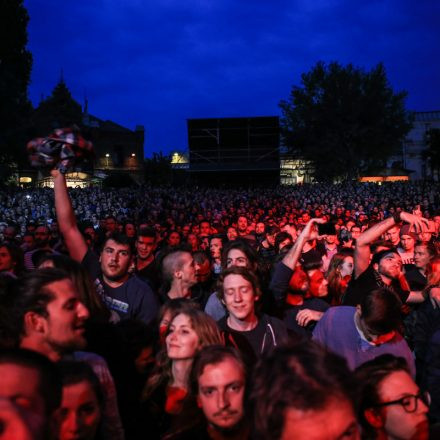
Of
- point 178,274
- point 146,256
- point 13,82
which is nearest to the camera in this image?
point 178,274

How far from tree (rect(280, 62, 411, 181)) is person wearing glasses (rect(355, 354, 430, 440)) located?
139ft

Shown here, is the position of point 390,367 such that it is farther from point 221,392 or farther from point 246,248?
point 246,248

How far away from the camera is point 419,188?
1161 inches

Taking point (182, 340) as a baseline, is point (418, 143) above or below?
above

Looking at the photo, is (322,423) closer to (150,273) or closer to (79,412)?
(79,412)

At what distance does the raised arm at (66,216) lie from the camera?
3.75 m

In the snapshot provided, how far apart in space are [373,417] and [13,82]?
30.8m

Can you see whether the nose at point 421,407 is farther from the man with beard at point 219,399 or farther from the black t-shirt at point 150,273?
the black t-shirt at point 150,273

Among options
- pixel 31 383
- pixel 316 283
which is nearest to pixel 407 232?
pixel 316 283

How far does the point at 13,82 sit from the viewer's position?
28.5 m

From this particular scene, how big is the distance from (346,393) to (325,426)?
13 cm

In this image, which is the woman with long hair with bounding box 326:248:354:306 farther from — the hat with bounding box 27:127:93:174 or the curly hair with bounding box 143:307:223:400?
the hat with bounding box 27:127:93:174

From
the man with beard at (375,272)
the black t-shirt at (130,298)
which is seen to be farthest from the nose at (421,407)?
the black t-shirt at (130,298)

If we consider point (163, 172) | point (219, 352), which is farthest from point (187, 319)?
point (163, 172)
